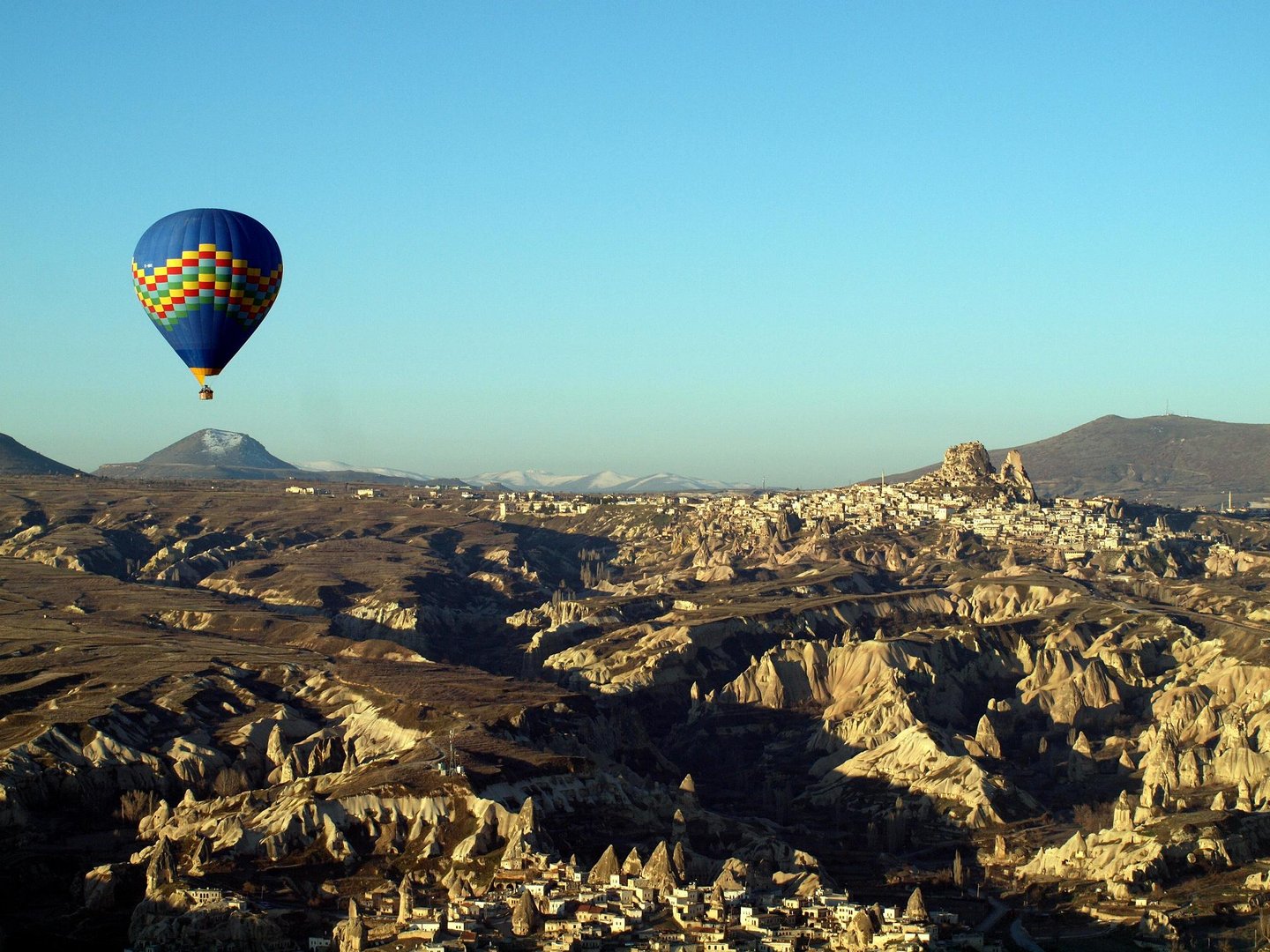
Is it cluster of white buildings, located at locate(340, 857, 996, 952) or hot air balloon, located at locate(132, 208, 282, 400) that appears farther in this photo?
hot air balloon, located at locate(132, 208, 282, 400)

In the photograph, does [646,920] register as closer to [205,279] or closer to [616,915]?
[616,915]

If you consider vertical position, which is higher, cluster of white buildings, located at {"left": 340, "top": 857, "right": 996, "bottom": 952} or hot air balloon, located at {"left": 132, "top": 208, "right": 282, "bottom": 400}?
hot air balloon, located at {"left": 132, "top": 208, "right": 282, "bottom": 400}

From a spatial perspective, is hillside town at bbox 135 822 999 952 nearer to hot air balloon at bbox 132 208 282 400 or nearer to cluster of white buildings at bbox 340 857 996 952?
cluster of white buildings at bbox 340 857 996 952

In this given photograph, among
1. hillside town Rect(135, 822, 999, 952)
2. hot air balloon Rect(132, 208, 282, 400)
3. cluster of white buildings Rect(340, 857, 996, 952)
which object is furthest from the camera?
hot air balloon Rect(132, 208, 282, 400)

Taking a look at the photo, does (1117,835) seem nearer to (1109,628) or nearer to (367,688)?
(367,688)

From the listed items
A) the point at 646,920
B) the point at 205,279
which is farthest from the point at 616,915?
the point at 205,279

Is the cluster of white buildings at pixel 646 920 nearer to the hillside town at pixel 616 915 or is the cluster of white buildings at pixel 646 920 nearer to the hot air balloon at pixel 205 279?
the hillside town at pixel 616 915

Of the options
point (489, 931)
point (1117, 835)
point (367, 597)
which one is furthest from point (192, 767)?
point (367, 597)

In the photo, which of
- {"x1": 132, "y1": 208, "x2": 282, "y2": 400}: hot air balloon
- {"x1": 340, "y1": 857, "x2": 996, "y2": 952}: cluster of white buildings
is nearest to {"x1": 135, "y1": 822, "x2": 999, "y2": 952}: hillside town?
{"x1": 340, "y1": 857, "x2": 996, "y2": 952}: cluster of white buildings
